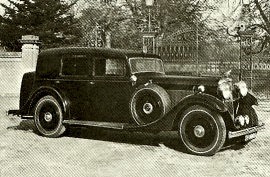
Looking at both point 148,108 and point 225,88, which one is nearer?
point 225,88

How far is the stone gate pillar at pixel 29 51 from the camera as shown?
17125 mm

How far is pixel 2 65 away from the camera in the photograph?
1831 cm

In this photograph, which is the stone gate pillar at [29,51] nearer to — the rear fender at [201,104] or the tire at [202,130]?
Answer: the rear fender at [201,104]

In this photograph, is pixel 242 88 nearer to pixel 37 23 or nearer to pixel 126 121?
pixel 126 121

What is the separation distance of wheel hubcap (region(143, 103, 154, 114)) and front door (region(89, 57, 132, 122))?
398 mm

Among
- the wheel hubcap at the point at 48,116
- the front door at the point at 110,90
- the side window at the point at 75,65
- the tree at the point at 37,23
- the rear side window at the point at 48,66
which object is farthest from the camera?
the tree at the point at 37,23

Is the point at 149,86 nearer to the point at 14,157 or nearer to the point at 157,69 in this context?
the point at 157,69

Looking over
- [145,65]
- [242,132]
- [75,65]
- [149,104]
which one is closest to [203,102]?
[242,132]

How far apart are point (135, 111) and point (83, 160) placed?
4.59 ft

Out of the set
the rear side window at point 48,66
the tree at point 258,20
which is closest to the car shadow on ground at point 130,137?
the rear side window at point 48,66

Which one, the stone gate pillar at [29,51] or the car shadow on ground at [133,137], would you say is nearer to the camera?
the car shadow on ground at [133,137]

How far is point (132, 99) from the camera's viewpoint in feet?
23.7

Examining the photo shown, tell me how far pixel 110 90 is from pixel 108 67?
46cm

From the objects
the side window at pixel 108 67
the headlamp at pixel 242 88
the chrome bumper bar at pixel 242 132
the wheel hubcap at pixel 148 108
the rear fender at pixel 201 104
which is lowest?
the chrome bumper bar at pixel 242 132
